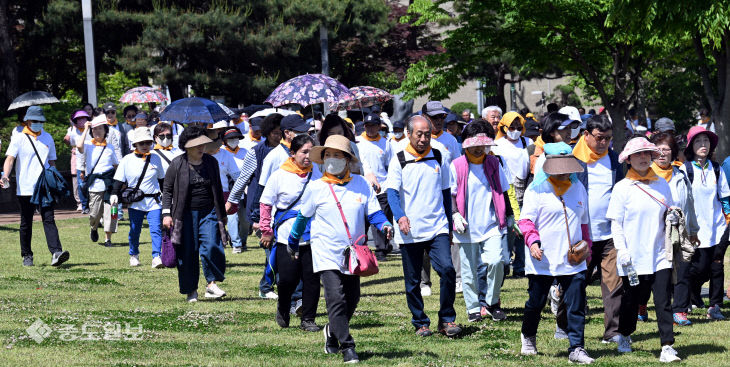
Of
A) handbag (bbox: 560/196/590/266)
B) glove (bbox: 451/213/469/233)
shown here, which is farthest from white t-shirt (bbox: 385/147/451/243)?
handbag (bbox: 560/196/590/266)

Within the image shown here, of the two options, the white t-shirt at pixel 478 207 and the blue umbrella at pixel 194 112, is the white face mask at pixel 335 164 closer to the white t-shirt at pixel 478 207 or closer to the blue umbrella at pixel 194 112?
the white t-shirt at pixel 478 207

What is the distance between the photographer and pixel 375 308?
1147cm

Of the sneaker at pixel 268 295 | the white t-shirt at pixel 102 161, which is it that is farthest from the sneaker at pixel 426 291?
the white t-shirt at pixel 102 161

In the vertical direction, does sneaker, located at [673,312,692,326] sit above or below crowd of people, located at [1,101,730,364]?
below

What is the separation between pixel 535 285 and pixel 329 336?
170cm

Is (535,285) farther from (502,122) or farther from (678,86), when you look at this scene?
(678,86)

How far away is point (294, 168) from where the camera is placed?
33.5 ft

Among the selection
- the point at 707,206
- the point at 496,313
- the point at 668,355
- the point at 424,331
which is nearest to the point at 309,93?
the point at 496,313

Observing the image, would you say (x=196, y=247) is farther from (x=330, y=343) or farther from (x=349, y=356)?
(x=349, y=356)

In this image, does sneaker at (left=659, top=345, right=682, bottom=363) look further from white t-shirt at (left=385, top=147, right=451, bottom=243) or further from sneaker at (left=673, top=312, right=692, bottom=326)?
white t-shirt at (left=385, top=147, right=451, bottom=243)

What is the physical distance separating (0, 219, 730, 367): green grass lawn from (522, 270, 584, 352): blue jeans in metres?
0.24

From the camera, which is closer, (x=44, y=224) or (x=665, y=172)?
(x=665, y=172)

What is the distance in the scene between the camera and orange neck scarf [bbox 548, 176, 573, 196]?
848 cm

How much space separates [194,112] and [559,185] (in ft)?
32.4
